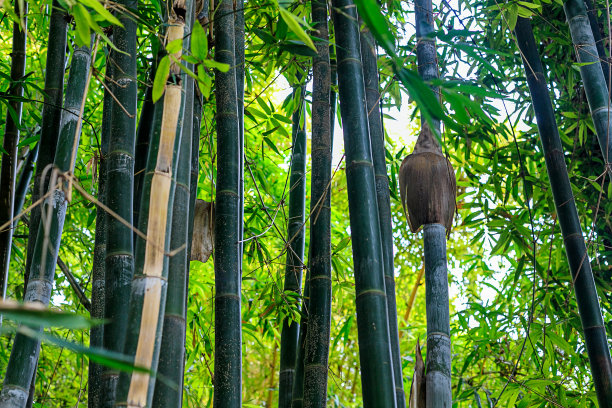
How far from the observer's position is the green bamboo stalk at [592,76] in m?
2.19

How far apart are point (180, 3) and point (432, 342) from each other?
0.93 meters

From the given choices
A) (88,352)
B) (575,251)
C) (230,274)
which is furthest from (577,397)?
(88,352)

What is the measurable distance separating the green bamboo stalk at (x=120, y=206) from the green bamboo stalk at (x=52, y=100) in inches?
17.7

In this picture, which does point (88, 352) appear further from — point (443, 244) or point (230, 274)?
point (443, 244)

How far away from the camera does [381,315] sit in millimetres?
1418

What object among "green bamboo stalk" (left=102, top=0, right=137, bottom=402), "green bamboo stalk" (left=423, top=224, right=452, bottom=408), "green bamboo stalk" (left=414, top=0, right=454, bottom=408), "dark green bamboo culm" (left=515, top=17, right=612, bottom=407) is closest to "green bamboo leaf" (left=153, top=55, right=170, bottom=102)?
"green bamboo stalk" (left=102, top=0, right=137, bottom=402)

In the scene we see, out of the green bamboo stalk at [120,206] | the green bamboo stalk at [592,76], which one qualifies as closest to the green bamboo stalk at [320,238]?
the green bamboo stalk at [120,206]

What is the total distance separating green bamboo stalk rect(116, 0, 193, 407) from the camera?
2.89ft

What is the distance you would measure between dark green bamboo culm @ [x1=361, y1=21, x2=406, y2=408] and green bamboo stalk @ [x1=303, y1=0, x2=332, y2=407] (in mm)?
134

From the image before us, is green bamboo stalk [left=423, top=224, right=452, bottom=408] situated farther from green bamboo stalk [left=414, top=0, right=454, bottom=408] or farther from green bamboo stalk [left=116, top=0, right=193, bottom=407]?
green bamboo stalk [left=116, top=0, right=193, bottom=407]

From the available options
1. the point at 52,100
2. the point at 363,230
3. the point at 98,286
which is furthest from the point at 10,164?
the point at 363,230

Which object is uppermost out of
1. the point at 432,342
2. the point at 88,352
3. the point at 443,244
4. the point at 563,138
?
the point at 563,138

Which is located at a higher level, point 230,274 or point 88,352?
point 230,274

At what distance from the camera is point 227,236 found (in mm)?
1542
